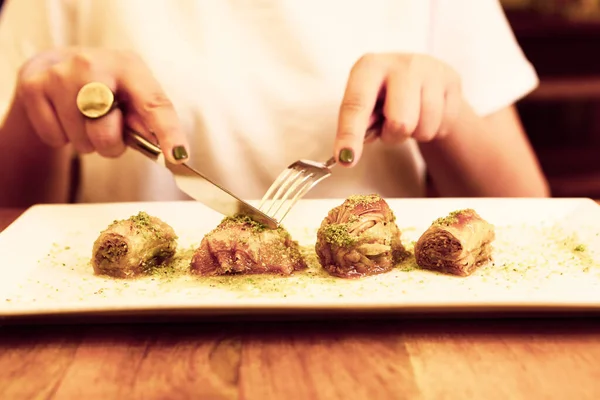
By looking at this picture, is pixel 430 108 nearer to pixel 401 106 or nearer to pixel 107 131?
pixel 401 106

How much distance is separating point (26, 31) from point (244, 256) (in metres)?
1.26

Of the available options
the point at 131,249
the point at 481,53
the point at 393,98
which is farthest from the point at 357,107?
the point at 481,53

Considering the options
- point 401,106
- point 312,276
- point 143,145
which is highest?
point 401,106

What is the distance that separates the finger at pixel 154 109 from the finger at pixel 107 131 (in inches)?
1.8

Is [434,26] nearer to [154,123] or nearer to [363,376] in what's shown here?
[154,123]

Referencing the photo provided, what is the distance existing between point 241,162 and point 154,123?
0.55 meters

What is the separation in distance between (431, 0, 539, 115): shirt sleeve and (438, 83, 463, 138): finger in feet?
0.92

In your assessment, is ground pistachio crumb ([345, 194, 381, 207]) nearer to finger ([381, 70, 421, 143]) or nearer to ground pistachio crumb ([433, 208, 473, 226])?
ground pistachio crumb ([433, 208, 473, 226])

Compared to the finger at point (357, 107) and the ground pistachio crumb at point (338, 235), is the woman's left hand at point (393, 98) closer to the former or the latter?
the finger at point (357, 107)

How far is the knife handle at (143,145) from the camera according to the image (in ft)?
4.59

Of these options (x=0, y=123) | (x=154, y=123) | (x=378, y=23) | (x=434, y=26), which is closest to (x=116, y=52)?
(x=154, y=123)

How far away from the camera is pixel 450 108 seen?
5.66 feet

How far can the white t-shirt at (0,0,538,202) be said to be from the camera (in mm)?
1875

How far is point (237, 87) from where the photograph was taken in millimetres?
1886
